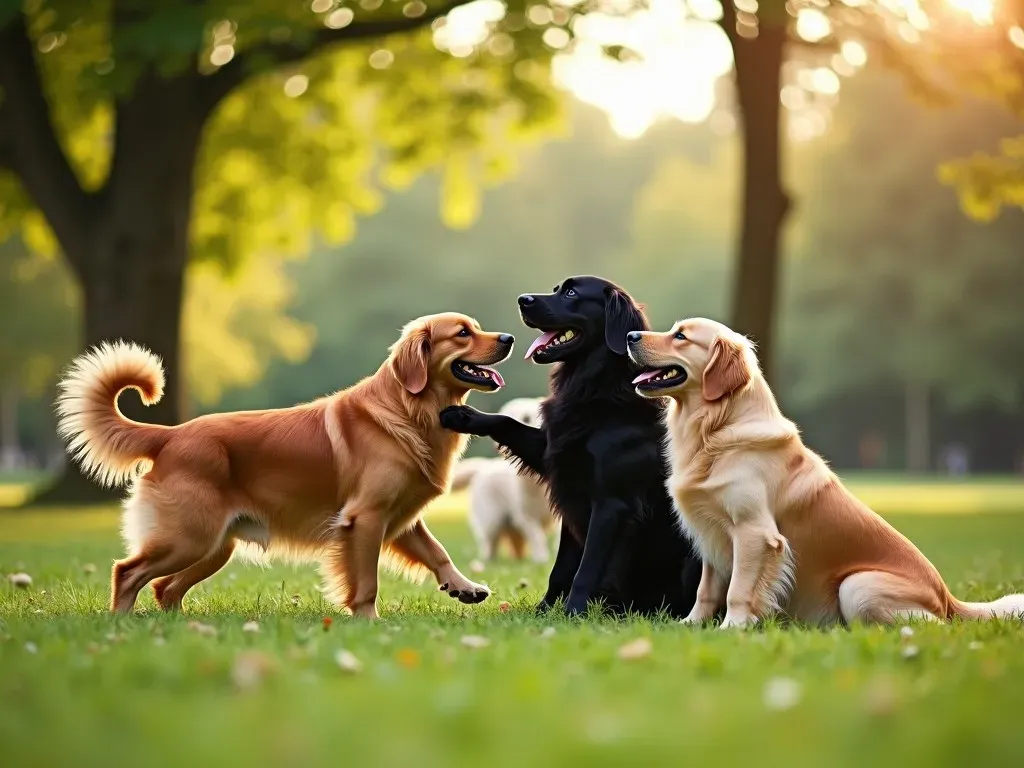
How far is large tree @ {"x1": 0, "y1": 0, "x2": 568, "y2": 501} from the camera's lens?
49.4ft

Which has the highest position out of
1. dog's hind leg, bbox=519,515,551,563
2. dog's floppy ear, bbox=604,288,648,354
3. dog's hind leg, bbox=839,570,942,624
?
dog's floppy ear, bbox=604,288,648,354

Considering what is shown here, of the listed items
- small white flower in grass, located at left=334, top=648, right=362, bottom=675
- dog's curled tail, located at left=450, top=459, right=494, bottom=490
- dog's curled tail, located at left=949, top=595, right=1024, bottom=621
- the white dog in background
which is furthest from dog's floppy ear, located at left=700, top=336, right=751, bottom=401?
dog's curled tail, located at left=450, top=459, right=494, bottom=490

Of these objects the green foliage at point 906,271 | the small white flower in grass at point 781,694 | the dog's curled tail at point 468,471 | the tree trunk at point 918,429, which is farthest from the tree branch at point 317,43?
the tree trunk at point 918,429

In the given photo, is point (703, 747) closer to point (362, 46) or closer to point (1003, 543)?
point (1003, 543)

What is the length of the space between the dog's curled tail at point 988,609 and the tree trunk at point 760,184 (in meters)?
9.80

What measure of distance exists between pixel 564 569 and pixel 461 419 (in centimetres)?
101

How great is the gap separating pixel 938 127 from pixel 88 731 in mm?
37287

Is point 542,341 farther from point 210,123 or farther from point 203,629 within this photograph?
point 210,123

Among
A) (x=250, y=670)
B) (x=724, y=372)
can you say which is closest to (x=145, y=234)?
(x=724, y=372)

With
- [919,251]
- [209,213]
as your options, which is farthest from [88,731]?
[919,251]

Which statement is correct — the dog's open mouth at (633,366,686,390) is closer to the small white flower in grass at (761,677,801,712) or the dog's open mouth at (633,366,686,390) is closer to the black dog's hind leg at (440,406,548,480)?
the black dog's hind leg at (440,406,548,480)

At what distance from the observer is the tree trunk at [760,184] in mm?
15680

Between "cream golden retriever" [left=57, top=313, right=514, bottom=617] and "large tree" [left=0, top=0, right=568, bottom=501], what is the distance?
8.07m

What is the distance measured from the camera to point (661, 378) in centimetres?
607
